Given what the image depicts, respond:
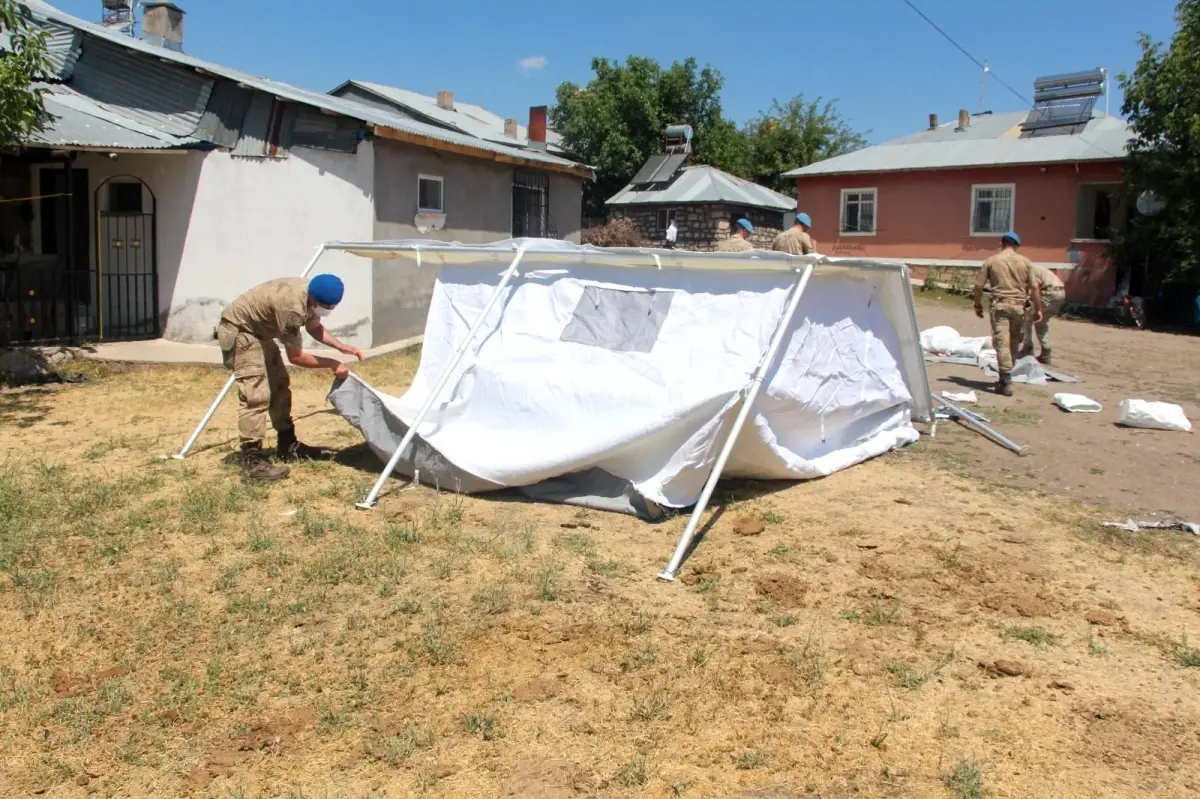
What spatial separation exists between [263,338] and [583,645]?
369cm

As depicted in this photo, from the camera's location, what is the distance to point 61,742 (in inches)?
137

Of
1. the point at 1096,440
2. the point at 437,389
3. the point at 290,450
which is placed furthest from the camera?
the point at 1096,440

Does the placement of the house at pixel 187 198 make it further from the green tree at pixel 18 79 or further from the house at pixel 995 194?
the house at pixel 995 194

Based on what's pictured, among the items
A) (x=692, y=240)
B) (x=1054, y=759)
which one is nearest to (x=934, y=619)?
(x=1054, y=759)

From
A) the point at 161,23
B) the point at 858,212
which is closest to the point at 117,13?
the point at 161,23

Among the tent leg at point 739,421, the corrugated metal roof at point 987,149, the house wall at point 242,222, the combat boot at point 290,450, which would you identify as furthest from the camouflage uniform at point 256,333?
the corrugated metal roof at point 987,149

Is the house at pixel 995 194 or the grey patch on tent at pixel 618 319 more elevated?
the house at pixel 995 194

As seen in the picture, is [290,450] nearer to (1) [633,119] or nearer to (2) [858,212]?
(2) [858,212]

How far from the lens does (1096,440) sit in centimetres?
828

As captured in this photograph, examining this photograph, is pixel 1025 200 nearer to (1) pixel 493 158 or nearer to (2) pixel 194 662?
(1) pixel 493 158

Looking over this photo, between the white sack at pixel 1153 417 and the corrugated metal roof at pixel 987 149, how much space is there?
1413 centimetres

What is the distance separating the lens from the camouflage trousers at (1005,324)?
9.89 meters

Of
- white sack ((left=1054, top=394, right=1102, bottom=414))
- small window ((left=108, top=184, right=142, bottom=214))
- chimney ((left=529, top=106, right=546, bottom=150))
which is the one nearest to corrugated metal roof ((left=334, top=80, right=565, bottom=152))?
chimney ((left=529, top=106, right=546, bottom=150))

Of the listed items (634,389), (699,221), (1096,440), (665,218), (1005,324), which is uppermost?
(665,218)
